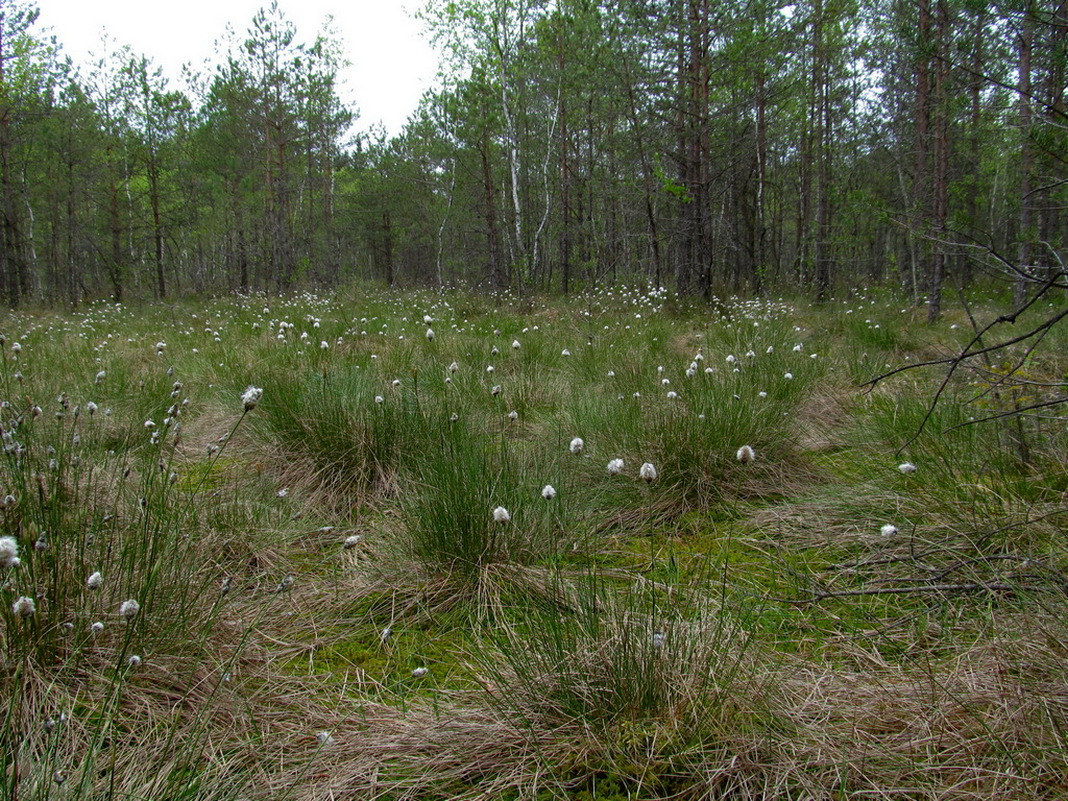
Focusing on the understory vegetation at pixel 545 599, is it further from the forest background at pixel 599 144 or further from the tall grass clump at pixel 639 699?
the forest background at pixel 599 144

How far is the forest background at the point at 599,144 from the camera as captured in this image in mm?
11094

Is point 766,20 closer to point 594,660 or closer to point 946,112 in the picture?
point 946,112

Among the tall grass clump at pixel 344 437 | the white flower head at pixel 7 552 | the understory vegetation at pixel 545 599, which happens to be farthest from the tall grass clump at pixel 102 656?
the tall grass clump at pixel 344 437

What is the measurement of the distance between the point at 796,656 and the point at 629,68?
12.6m

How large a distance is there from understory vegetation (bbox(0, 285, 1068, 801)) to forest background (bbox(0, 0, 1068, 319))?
3.89 meters

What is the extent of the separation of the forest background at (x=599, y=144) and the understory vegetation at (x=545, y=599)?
3895 millimetres

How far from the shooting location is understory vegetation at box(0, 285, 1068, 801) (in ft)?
4.85

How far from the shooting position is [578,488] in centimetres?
320

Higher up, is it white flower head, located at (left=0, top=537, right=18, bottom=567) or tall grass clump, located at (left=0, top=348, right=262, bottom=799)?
white flower head, located at (left=0, top=537, right=18, bottom=567)

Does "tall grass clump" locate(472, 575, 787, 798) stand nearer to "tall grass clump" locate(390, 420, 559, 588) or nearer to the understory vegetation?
the understory vegetation

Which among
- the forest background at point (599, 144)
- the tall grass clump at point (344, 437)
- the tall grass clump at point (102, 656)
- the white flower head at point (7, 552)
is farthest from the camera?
the forest background at point (599, 144)

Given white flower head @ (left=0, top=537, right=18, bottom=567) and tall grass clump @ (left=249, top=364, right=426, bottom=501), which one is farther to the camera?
tall grass clump @ (left=249, top=364, right=426, bottom=501)

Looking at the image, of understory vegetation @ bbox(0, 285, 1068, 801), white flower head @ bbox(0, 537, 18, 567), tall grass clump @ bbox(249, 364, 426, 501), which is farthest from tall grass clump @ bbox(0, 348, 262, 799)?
tall grass clump @ bbox(249, 364, 426, 501)

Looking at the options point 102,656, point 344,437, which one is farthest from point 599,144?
point 102,656
